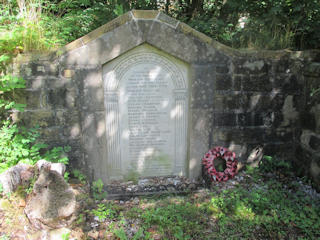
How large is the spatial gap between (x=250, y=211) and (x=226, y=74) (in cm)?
173

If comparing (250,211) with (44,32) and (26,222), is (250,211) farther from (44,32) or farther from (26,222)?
(44,32)

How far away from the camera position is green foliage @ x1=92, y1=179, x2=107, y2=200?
10.9 ft

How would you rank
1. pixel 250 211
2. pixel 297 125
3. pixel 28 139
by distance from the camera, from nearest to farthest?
pixel 250 211 < pixel 28 139 < pixel 297 125

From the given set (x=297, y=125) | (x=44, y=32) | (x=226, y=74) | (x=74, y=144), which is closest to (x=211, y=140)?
(x=226, y=74)

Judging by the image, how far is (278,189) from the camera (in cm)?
332

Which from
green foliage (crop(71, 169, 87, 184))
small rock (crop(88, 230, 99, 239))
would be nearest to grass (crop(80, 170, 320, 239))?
small rock (crop(88, 230, 99, 239))

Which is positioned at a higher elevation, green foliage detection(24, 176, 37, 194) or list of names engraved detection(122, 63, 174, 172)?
list of names engraved detection(122, 63, 174, 172)

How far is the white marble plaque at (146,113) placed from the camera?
339cm

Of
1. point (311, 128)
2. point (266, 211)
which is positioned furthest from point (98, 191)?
point (311, 128)

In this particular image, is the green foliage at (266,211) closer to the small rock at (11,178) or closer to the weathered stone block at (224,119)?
the weathered stone block at (224,119)

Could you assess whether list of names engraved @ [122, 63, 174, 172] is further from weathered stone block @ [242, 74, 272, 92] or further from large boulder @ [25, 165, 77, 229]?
large boulder @ [25, 165, 77, 229]

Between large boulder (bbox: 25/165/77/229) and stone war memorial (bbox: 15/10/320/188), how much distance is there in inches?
38.4

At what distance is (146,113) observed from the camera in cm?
357

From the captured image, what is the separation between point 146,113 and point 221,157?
1227mm
